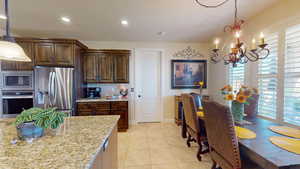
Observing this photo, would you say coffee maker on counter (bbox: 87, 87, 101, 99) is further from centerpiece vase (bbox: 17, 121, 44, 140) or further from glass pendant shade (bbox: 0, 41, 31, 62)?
centerpiece vase (bbox: 17, 121, 44, 140)

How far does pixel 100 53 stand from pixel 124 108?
1661 millimetres

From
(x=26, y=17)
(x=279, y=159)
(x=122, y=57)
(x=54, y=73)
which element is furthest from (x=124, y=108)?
(x=279, y=159)

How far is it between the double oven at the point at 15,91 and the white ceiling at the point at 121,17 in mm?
1088

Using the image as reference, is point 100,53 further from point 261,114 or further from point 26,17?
point 261,114

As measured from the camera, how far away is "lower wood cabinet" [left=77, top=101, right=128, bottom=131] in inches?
134

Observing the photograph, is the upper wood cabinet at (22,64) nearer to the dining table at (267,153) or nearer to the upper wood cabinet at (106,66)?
the upper wood cabinet at (106,66)

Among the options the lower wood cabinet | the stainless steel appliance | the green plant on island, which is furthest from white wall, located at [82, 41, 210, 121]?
the green plant on island

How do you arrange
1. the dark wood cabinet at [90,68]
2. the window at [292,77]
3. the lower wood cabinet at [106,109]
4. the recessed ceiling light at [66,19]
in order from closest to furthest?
1. the window at [292,77]
2. the recessed ceiling light at [66,19]
3. the lower wood cabinet at [106,109]
4. the dark wood cabinet at [90,68]

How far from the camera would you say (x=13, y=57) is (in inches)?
48.5

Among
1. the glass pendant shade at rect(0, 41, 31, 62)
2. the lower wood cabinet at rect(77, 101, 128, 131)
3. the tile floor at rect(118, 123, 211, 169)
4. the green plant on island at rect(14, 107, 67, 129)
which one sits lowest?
the tile floor at rect(118, 123, 211, 169)

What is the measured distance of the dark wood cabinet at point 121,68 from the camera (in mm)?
3896

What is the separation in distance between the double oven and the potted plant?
250 centimetres

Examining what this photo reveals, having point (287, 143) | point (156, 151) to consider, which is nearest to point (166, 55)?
point (156, 151)

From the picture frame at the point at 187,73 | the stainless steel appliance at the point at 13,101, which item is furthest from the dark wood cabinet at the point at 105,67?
the picture frame at the point at 187,73
